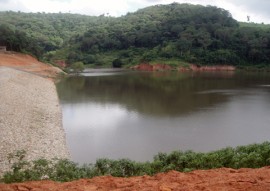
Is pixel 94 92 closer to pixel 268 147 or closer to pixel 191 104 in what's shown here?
pixel 191 104

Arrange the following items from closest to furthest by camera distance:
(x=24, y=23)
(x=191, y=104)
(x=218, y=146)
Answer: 1. (x=218, y=146)
2. (x=191, y=104)
3. (x=24, y=23)

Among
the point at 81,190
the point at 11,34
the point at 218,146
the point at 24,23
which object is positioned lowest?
the point at 218,146

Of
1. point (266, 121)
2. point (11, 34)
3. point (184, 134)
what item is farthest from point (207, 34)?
point (184, 134)

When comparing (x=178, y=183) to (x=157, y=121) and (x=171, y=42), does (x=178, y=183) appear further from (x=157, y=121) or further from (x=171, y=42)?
(x=171, y=42)

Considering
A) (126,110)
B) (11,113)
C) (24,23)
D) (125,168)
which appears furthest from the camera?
(24,23)

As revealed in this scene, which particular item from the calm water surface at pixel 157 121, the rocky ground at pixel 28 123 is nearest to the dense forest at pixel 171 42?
the rocky ground at pixel 28 123

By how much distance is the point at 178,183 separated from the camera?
8.80 metres

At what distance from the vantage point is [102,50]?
95.2 m

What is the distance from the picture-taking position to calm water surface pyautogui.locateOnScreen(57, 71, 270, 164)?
18078 mm

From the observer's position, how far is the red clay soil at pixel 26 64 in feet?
171

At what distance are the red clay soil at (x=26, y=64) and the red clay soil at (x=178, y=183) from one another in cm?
4371

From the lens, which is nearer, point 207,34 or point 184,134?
point 184,134

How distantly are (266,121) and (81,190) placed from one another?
752 inches

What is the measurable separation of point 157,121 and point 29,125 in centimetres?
874
